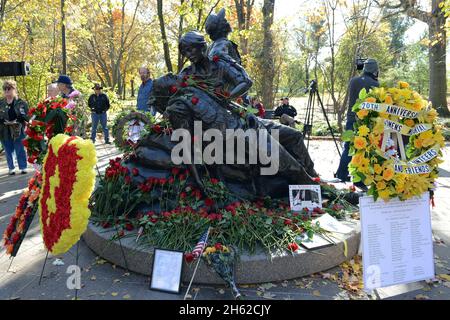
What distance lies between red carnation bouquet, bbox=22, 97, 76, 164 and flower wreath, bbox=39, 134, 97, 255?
1.01 m

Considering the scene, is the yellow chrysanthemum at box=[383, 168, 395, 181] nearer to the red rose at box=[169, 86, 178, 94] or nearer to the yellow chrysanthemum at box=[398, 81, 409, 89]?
the yellow chrysanthemum at box=[398, 81, 409, 89]

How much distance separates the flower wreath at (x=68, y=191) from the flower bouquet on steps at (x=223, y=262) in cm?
108

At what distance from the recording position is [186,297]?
294cm

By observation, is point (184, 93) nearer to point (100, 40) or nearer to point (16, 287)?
point (16, 287)

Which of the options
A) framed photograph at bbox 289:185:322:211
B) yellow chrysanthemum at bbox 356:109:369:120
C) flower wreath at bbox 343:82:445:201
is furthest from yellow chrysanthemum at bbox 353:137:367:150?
framed photograph at bbox 289:185:322:211

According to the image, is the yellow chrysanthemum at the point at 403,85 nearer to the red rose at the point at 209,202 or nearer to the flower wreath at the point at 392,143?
the flower wreath at the point at 392,143

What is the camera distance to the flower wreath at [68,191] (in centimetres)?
244

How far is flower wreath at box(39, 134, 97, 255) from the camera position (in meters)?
2.44

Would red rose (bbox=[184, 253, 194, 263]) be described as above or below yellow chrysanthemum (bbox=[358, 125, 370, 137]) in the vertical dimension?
below

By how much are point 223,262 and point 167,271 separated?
0.47 metres

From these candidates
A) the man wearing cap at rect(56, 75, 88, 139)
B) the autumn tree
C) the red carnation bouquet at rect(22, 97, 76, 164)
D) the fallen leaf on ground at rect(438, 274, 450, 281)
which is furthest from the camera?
the autumn tree

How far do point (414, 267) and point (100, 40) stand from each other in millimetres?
26947

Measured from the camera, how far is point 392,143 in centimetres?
307

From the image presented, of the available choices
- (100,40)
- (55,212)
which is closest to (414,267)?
(55,212)
